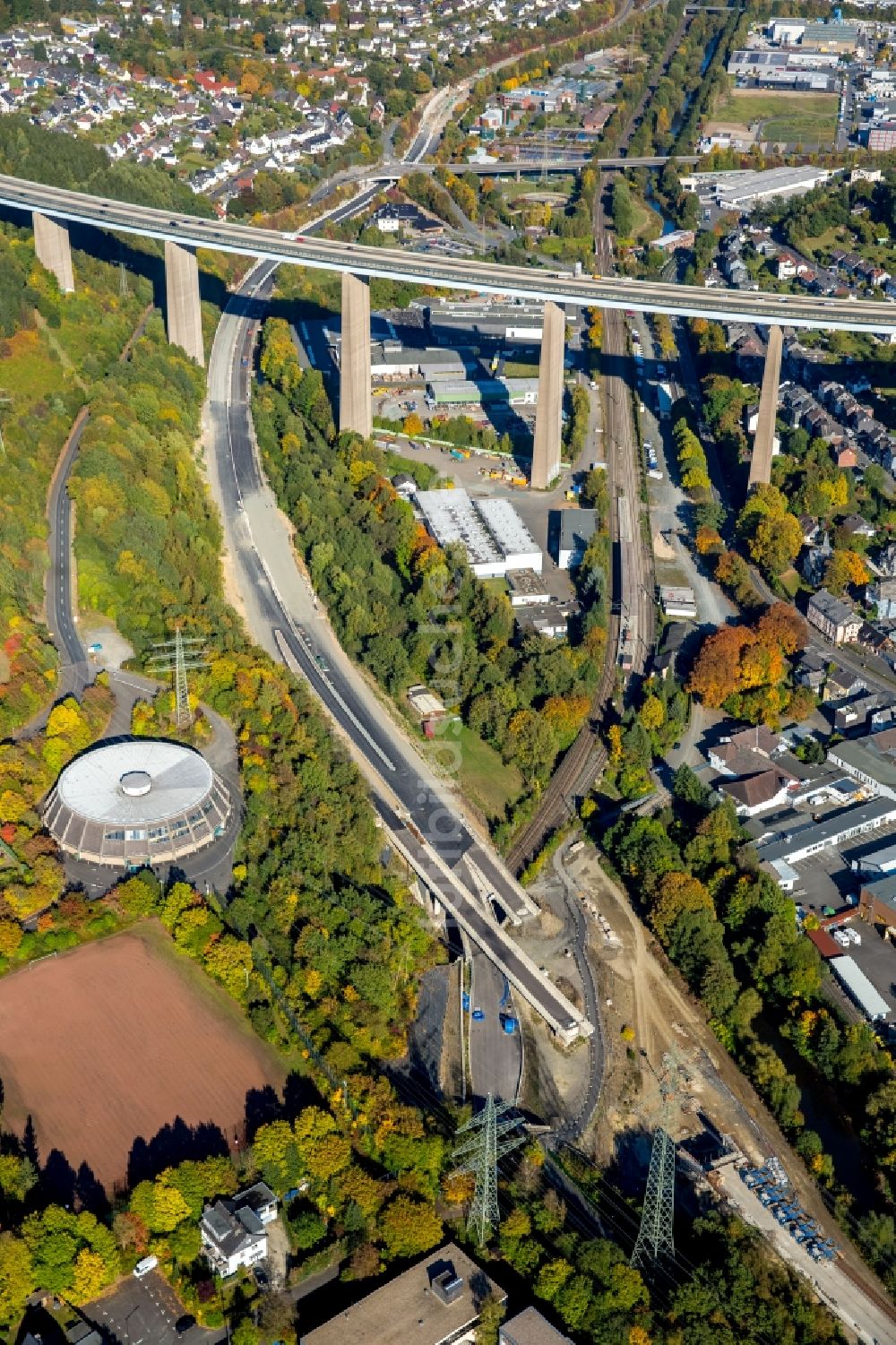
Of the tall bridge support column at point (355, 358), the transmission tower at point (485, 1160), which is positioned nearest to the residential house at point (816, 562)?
the tall bridge support column at point (355, 358)

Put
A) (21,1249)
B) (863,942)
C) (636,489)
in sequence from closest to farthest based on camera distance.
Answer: (21,1249) < (863,942) < (636,489)

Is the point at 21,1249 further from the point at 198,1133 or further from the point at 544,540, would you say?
the point at 544,540

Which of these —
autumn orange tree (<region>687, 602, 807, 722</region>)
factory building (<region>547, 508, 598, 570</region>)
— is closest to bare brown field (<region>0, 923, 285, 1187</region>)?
autumn orange tree (<region>687, 602, 807, 722</region>)

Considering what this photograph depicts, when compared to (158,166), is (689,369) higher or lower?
lower

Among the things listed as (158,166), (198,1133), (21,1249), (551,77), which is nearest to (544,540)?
(198,1133)

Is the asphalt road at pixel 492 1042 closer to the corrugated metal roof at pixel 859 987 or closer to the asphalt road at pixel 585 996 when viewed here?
the asphalt road at pixel 585 996

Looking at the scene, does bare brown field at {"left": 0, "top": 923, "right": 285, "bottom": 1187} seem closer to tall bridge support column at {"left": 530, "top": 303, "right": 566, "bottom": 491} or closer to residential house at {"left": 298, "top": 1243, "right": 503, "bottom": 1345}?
residential house at {"left": 298, "top": 1243, "right": 503, "bottom": 1345}
